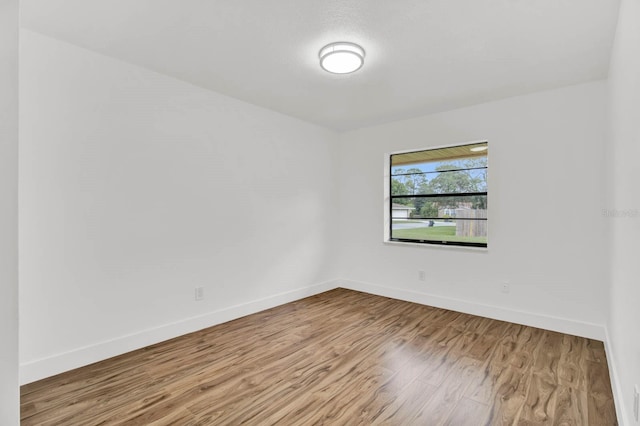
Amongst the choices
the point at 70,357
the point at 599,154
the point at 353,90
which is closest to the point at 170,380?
the point at 70,357

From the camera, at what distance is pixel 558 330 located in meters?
3.12

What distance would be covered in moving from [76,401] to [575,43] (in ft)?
13.7

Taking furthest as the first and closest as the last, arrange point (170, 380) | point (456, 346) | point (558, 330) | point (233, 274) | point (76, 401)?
1. point (233, 274)
2. point (558, 330)
3. point (456, 346)
4. point (170, 380)
5. point (76, 401)

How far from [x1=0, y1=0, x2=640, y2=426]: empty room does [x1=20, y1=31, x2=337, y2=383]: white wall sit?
0.02m

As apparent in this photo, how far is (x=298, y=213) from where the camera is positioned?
169 inches

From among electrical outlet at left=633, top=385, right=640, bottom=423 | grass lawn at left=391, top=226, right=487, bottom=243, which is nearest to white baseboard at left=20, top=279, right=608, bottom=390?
grass lawn at left=391, top=226, right=487, bottom=243

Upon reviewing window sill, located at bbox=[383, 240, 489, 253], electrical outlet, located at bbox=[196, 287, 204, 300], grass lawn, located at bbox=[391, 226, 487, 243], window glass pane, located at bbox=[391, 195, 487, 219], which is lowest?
electrical outlet, located at bbox=[196, 287, 204, 300]

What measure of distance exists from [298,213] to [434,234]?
6.06ft

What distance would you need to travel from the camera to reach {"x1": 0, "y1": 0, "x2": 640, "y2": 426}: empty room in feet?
6.26

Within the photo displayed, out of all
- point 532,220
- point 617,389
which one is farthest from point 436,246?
point 617,389

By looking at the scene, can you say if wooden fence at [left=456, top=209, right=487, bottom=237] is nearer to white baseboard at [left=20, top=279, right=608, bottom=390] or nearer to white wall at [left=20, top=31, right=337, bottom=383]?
white baseboard at [left=20, top=279, right=608, bottom=390]

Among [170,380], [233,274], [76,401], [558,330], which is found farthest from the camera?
[233,274]

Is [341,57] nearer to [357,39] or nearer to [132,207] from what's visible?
[357,39]

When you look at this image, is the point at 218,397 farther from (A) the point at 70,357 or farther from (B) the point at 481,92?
(B) the point at 481,92
